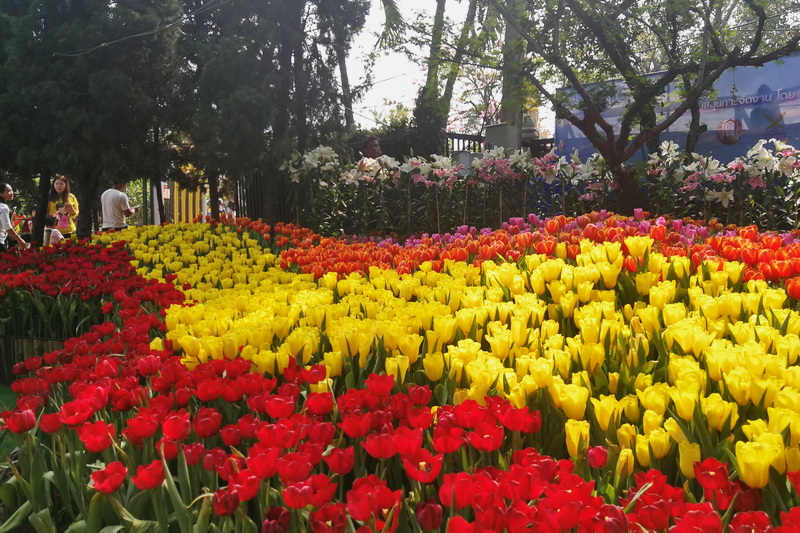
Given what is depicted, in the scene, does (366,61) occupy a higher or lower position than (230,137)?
higher

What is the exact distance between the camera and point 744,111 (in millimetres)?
10719

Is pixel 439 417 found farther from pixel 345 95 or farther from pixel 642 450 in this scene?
pixel 345 95

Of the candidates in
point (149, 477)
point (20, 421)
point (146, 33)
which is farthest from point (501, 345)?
point (146, 33)

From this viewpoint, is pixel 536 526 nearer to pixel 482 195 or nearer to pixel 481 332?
pixel 481 332

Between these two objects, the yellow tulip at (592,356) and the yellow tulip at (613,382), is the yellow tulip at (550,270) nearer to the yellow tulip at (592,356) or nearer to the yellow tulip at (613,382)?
the yellow tulip at (592,356)

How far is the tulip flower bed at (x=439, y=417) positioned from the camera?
118 cm

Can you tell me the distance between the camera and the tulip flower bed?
1.18 meters

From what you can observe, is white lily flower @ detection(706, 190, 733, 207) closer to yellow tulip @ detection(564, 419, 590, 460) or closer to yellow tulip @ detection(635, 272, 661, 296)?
yellow tulip @ detection(635, 272, 661, 296)

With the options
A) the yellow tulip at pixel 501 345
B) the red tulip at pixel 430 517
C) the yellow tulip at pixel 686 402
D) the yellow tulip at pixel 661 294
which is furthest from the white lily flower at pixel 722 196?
the red tulip at pixel 430 517

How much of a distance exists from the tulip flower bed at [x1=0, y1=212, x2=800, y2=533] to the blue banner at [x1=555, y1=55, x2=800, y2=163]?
7.95m

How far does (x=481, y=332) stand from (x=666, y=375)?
67 centimetres

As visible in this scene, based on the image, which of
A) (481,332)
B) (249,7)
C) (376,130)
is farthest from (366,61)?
(481,332)

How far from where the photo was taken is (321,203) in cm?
1027

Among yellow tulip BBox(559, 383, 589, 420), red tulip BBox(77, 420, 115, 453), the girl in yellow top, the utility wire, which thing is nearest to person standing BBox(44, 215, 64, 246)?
the girl in yellow top
